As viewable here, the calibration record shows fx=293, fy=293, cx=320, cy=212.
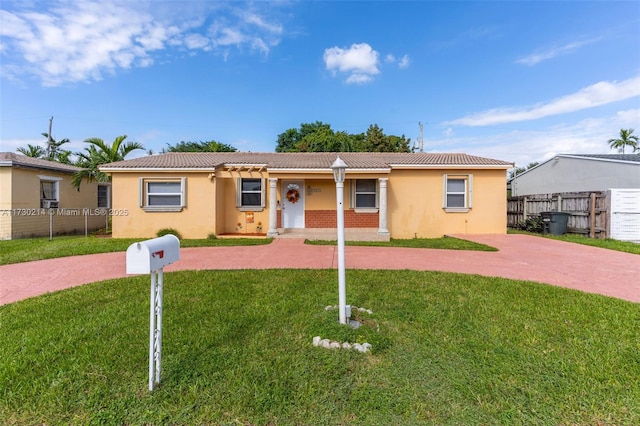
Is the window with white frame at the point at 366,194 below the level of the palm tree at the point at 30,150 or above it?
below

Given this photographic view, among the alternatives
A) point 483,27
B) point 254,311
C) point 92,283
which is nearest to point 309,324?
point 254,311

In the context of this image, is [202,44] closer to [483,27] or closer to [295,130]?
[483,27]

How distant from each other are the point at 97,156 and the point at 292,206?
939cm

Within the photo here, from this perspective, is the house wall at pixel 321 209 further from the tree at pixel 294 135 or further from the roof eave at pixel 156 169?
the tree at pixel 294 135

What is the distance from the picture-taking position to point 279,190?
12.7 meters

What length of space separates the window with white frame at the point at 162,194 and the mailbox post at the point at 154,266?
1030 centimetres

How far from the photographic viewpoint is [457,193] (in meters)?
12.5

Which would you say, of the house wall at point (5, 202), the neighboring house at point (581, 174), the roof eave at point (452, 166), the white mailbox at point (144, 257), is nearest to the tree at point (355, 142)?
the neighboring house at point (581, 174)

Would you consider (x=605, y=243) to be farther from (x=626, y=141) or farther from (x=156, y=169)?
(x=626, y=141)

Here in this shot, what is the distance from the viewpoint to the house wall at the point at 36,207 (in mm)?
11883

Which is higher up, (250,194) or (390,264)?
(250,194)

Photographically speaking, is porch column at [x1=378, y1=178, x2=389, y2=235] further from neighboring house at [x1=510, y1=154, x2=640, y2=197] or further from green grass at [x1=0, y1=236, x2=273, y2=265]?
neighboring house at [x1=510, y1=154, x2=640, y2=197]

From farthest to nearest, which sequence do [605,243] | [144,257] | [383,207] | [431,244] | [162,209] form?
1. [162,209]
2. [383,207]
3. [431,244]
4. [605,243]
5. [144,257]

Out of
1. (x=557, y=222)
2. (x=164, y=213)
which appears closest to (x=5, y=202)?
(x=164, y=213)
